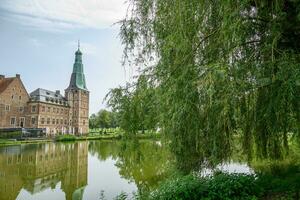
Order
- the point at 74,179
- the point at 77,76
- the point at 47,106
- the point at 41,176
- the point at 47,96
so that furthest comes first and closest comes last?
the point at 77,76 → the point at 47,96 → the point at 47,106 → the point at 41,176 → the point at 74,179

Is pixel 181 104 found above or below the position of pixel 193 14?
below

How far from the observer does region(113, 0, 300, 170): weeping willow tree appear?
3.30m

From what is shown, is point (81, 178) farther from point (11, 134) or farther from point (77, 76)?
point (77, 76)

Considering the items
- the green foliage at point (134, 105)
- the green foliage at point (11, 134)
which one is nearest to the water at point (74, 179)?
the green foliage at point (134, 105)

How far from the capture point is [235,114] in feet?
11.5

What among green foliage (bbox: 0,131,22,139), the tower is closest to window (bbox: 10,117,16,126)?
green foliage (bbox: 0,131,22,139)

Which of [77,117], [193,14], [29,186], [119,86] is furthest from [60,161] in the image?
[77,117]

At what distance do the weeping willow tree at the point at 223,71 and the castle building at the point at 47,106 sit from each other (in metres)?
40.0

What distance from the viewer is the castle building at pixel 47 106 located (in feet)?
134

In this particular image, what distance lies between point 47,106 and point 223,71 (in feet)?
150

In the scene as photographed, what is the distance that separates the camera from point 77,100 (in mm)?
53031

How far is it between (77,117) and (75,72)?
7.97m

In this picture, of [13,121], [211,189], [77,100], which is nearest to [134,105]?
[211,189]

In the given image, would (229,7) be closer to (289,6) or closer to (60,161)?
(289,6)
